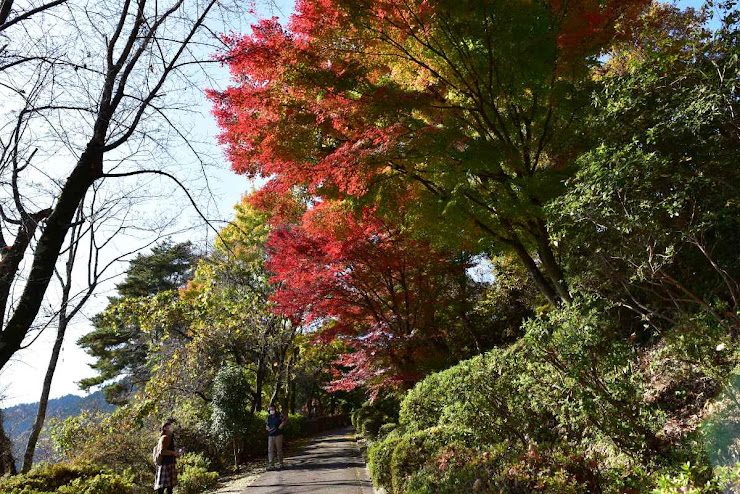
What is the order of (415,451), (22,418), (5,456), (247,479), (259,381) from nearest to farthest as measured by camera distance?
1. (415,451)
2. (5,456)
3. (247,479)
4. (22,418)
5. (259,381)

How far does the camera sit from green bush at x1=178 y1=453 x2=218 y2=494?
9.09m

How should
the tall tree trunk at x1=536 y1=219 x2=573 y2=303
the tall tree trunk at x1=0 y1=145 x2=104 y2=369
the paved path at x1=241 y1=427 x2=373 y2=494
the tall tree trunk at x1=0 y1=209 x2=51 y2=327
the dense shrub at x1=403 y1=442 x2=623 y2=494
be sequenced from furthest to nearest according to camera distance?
the paved path at x1=241 y1=427 x2=373 y2=494
the tall tree trunk at x1=536 y1=219 x2=573 y2=303
the dense shrub at x1=403 y1=442 x2=623 y2=494
the tall tree trunk at x1=0 y1=209 x2=51 y2=327
the tall tree trunk at x1=0 y1=145 x2=104 y2=369

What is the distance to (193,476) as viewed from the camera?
933cm

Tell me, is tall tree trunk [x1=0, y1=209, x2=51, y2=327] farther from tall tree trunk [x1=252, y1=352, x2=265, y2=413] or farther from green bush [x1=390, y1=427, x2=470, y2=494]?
tall tree trunk [x1=252, y1=352, x2=265, y2=413]

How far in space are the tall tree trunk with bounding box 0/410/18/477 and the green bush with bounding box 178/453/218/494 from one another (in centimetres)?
325

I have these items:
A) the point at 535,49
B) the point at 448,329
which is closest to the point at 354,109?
the point at 535,49

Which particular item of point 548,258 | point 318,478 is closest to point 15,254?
point 548,258

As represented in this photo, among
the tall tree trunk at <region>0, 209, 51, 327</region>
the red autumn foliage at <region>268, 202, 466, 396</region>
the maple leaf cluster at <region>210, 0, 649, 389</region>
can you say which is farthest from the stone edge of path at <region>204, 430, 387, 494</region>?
the tall tree trunk at <region>0, 209, 51, 327</region>

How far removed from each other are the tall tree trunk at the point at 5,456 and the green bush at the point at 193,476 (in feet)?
10.7

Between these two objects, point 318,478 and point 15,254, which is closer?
point 15,254

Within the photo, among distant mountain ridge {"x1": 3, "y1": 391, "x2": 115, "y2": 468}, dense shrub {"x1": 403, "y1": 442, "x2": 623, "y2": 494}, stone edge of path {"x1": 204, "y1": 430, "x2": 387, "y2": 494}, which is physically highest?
distant mountain ridge {"x1": 3, "y1": 391, "x2": 115, "y2": 468}

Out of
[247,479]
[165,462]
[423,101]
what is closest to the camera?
[423,101]

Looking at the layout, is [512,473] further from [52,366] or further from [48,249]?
[52,366]

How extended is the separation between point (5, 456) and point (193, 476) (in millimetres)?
3851
